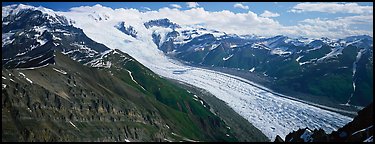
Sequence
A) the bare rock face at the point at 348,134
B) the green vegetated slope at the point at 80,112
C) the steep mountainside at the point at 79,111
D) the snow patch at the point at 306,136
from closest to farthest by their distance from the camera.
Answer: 1. the bare rock face at the point at 348,134
2. the snow patch at the point at 306,136
3. the green vegetated slope at the point at 80,112
4. the steep mountainside at the point at 79,111

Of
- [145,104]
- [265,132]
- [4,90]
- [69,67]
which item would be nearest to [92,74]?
[69,67]

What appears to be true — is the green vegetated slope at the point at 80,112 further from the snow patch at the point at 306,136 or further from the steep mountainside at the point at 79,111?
the snow patch at the point at 306,136

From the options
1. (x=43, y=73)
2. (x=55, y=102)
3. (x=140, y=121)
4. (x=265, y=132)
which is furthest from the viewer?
(x=265, y=132)

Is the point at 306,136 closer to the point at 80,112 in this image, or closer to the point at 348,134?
the point at 348,134

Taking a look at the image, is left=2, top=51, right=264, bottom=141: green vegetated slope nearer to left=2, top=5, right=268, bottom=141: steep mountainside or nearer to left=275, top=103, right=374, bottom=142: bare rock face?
left=2, top=5, right=268, bottom=141: steep mountainside

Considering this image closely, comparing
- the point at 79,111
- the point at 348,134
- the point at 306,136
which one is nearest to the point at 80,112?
the point at 79,111

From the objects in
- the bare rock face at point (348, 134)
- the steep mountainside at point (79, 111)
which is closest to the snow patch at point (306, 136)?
the bare rock face at point (348, 134)

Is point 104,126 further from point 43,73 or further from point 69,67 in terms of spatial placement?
point 69,67

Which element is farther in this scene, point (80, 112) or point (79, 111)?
point (80, 112)

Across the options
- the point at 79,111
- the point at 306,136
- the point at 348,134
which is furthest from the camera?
the point at 79,111
